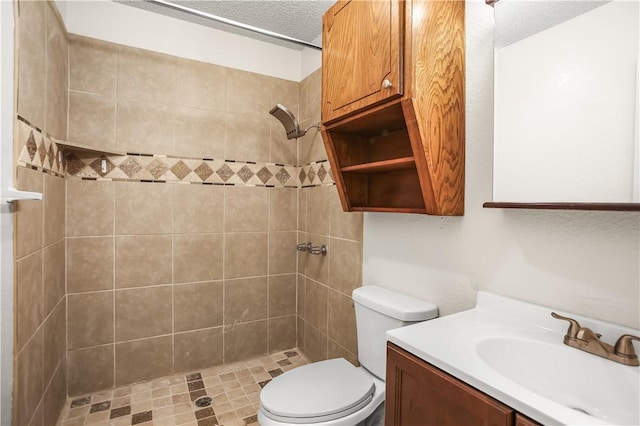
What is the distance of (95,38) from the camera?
1.88 m

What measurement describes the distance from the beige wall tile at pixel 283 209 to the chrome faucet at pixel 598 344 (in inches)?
72.6

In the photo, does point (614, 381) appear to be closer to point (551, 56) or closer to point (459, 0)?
point (551, 56)

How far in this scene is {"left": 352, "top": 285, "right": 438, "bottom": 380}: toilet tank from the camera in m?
1.28

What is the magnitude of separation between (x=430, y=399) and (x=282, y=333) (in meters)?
1.81

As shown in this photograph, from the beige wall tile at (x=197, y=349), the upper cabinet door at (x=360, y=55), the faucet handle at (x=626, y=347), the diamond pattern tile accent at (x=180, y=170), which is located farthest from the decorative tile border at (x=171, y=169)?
the faucet handle at (x=626, y=347)

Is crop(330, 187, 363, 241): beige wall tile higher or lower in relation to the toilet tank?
higher

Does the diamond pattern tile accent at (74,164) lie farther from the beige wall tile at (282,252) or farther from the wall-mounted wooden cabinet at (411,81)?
the wall-mounted wooden cabinet at (411,81)

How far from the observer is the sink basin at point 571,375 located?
2.42 ft

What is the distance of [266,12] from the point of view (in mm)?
1972

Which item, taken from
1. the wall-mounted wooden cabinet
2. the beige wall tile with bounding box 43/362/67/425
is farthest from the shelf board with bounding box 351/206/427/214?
the beige wall tile with bounding box 43/362/67/425

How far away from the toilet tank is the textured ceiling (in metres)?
1.68

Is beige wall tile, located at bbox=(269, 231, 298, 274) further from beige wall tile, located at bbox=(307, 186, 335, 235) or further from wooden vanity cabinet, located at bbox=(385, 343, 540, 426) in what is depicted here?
wooden vanity cabinet, located at bbox=(385, 343, 540, 426)

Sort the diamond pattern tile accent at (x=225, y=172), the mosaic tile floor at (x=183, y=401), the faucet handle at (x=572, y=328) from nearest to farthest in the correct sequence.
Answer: the faucet handle at (x=572, y=328) → the mosaic tile floor at (x=183, y=401) → the diamond pattern tile accent at (x=225, y=172)

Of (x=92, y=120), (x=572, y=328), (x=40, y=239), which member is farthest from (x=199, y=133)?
(x=572, y=328)
